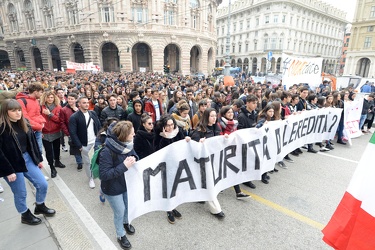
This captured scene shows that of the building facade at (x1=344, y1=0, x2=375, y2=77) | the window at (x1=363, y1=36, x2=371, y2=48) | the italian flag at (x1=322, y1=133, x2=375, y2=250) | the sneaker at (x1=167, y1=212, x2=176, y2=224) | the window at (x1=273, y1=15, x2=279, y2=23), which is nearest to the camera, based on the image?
the italian flag at (x1=322, y1=133, x2=375, y2=250)

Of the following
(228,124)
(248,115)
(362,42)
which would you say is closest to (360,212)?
(228,124)

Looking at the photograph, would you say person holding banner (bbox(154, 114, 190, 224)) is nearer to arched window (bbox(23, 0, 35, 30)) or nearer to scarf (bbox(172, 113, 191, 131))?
scarf (bbox(172, 113, 191, 131))

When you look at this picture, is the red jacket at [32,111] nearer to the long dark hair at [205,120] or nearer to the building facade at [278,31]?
the long dark hair at [205,120]

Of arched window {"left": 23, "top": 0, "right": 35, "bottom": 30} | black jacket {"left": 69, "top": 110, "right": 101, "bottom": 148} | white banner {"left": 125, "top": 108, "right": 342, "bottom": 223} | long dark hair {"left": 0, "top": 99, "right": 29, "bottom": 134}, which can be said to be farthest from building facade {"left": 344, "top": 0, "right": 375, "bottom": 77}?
arched window {"left": 23, "top": 0, "right": 35, "bottom": 30}

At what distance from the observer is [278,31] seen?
55.0 metres

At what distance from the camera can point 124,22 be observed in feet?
108

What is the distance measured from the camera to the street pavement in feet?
9.57

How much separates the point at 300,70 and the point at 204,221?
907cm

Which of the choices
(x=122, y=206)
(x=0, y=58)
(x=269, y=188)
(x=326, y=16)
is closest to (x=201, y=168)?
(x=122, y=206)

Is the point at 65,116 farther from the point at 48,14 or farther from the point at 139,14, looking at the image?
the point at 48,14

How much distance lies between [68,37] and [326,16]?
70.9 metres

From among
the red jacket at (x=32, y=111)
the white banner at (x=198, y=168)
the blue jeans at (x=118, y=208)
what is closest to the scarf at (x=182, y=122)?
the white banner at (x=198, y=168)

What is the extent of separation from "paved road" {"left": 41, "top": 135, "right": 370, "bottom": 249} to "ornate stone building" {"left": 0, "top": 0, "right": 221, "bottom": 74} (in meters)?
29.7

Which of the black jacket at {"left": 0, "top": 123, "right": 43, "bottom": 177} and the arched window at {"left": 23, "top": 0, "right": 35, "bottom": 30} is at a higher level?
the arched window at {"left": 23, "top": 0, "right": 35, "bottom": 30}
